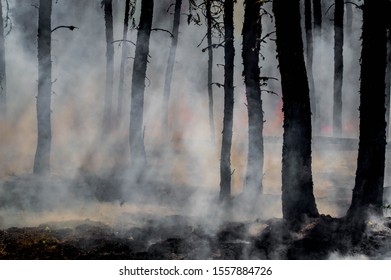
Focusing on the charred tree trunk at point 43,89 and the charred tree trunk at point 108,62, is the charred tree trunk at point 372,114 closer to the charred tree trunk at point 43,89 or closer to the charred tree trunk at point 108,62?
the charred tree trunk at point 43,89

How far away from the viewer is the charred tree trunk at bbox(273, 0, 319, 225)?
676cm

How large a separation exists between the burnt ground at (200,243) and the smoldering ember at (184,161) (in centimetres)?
2

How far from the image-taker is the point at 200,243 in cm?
659

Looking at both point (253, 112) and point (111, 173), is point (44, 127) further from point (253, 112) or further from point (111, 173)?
point (253, 112)

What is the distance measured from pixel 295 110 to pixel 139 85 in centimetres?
514

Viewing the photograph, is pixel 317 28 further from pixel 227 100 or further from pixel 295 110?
pixel 295 110

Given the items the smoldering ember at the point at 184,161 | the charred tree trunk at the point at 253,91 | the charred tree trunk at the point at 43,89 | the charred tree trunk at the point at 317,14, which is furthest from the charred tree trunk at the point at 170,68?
the charred tree trunk at the point at 253,91

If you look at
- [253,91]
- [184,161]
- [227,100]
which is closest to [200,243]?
[253,91]

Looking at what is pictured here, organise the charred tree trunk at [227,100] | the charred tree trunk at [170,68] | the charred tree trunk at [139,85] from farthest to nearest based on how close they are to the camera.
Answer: the charred tree trunk at [170,68], the charred tree trunk at [139,85], the charred tree trunk at [227,100]

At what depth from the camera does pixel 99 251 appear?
6309 millimetres

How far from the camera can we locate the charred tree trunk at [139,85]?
1083cm

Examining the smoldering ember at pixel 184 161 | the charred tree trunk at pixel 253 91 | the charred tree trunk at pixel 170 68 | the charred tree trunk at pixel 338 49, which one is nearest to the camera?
the smoldering ember at pixel 184 161

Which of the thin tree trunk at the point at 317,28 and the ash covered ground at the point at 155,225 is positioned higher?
the thin tree trunk at the point at 317,28

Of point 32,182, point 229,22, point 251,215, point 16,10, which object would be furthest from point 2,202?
point 16,10
